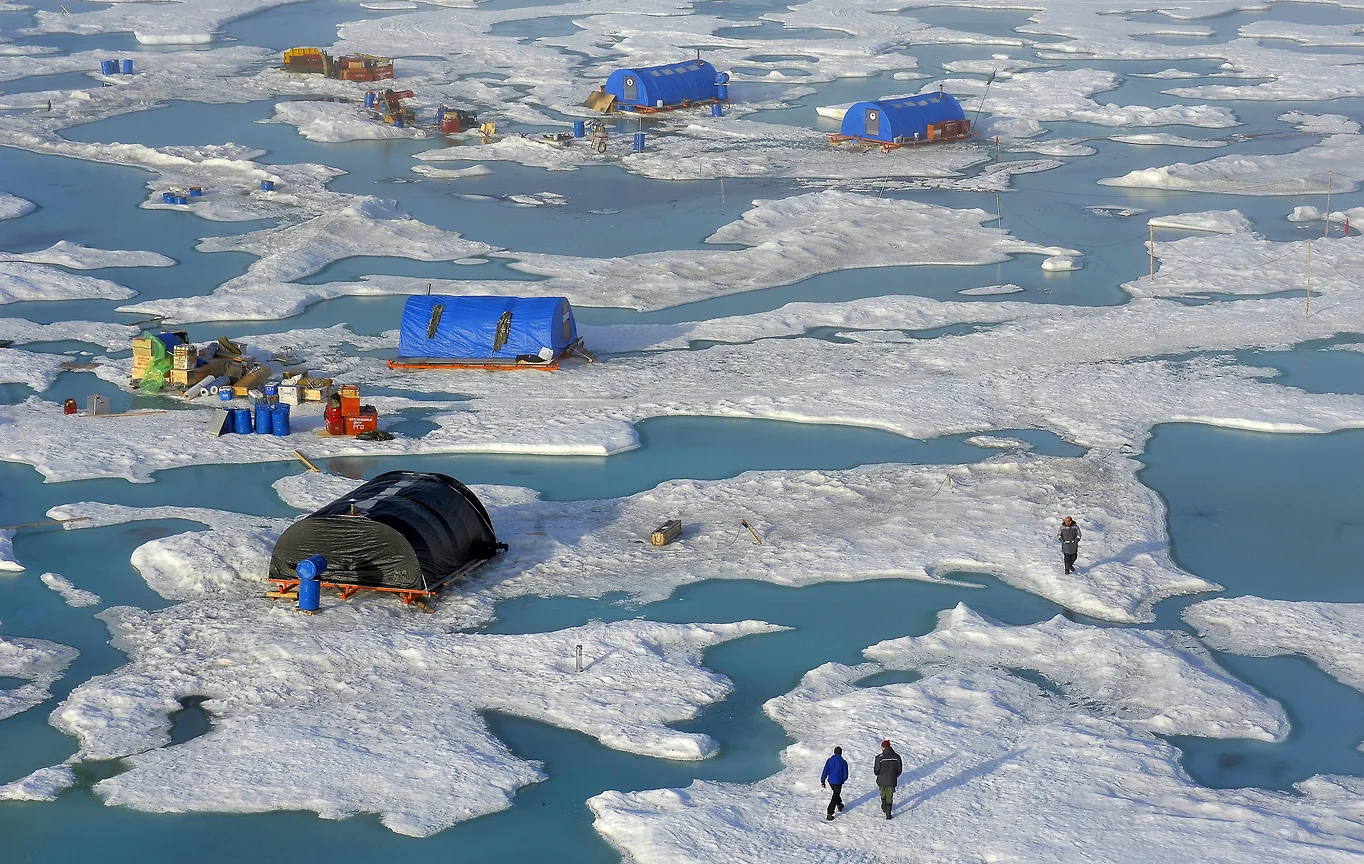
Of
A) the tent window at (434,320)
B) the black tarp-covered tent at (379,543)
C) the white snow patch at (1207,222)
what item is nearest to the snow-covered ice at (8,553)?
the black tarp-covered tent at (379,543)

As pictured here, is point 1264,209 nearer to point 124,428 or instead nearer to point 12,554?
point 124,428

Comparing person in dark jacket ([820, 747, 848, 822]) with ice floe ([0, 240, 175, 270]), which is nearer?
person in dark jacket ([820, 747, 848, 822])

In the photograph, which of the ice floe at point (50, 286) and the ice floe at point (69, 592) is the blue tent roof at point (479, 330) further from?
the ice floe at point (69, 592)

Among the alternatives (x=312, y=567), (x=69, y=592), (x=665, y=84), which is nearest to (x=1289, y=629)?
(x=312, y=567)

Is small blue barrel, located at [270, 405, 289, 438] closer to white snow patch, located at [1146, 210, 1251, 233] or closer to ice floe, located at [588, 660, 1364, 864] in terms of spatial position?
ice floe, located at [588, 660, 1364, 864]

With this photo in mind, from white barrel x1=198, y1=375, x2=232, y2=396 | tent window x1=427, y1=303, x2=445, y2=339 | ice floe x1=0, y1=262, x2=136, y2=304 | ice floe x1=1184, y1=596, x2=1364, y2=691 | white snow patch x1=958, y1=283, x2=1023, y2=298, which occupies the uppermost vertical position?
tent window x1=427, y1=303, x2=445, y2=339

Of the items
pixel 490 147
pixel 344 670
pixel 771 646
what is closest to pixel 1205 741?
pixel 771 646

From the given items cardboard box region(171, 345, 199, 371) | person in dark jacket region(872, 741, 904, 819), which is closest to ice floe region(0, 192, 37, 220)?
cardboard box region(171, 345, 199, 371)
